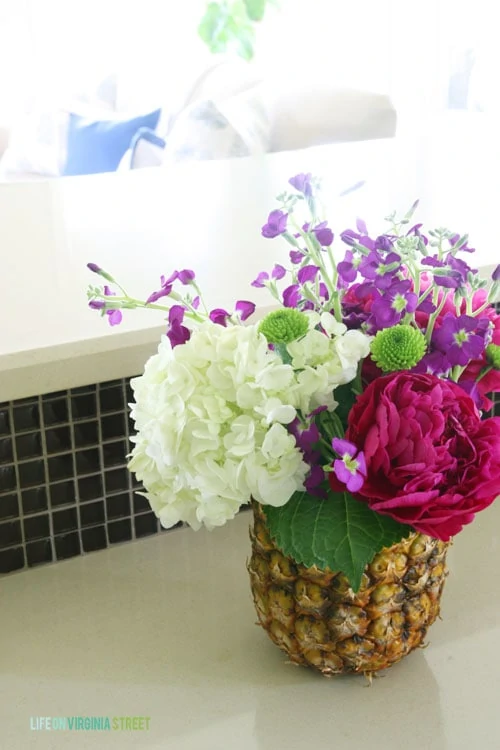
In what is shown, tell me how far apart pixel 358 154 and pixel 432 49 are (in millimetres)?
2947

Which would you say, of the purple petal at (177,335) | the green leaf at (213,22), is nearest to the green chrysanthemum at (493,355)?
the purple petal at (177,335)

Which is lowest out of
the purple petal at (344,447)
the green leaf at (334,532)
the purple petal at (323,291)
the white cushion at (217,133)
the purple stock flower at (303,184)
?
the white cushion at (217,133)

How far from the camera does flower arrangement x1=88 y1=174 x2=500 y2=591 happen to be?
0.63 m

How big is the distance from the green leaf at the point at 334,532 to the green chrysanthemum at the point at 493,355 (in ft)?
0.42

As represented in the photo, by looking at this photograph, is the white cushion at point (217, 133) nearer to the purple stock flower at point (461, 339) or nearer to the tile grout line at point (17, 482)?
the tile grout line at point (17, 482)

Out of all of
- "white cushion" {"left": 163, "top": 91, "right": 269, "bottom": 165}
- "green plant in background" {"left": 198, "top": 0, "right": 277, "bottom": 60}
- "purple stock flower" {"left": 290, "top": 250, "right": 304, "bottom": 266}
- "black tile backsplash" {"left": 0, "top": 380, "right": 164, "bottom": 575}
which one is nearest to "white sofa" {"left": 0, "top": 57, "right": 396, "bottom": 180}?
"white cushion" {"left": 163, "top": 91, "right": 269, "bottom": 165}

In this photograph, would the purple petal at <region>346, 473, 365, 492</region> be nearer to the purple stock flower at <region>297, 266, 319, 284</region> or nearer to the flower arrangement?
the flower arrangement

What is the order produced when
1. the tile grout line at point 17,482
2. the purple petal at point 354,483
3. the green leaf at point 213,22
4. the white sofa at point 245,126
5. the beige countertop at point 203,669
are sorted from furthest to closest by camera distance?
the green leaf at point 213,22 → the white sofa at point 245,126 → the tile grout line at point 17,482 → the beige countertop at point 203,669 → the purple petal at point 354,483

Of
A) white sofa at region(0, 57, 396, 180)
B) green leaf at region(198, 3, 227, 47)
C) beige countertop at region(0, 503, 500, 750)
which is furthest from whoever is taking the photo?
green leaf at region(198, 3, 227, 47)

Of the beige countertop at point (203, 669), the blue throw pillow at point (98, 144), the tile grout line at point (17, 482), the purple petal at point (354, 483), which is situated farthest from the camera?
the blue throw pillow at point (98, 144)

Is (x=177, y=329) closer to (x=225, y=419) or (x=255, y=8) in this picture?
(x=225, y=419)

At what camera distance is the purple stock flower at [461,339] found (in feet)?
2.15

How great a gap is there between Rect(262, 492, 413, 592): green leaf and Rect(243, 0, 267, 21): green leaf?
359cm

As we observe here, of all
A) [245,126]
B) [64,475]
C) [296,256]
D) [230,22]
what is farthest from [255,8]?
[296,256]
